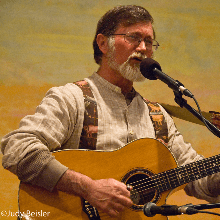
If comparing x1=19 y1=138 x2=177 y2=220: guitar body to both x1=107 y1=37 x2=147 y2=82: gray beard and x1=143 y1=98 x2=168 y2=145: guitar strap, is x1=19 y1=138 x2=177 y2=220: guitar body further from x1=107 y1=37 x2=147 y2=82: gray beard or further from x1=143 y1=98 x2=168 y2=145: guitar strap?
x1=107 y1=37 x2=147 y2=82: gray beard

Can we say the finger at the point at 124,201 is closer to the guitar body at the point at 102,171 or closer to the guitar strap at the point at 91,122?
the guitar body at the point at 102,171

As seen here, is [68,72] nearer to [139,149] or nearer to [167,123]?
[167,123]

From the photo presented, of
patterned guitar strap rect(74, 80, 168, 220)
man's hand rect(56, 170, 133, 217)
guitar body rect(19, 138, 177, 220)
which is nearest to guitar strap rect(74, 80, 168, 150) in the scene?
patterned guitar strap rect(74, 80, 168, 220)

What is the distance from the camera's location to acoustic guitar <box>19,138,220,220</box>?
1212mm

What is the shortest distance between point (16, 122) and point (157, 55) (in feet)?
4.83

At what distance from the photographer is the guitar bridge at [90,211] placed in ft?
4.03

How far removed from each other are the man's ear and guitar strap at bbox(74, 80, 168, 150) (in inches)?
11.8

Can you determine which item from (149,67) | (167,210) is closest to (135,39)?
(149,67)

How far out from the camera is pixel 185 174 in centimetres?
138

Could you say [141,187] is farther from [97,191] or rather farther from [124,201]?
[97,191]

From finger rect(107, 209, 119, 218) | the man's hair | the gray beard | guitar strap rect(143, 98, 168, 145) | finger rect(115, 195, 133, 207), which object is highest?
the man's hair

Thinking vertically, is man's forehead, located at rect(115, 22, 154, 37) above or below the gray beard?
above

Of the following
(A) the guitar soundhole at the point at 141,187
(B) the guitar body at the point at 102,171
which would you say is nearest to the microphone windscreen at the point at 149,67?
(B) the guitar body at the point at 102,171

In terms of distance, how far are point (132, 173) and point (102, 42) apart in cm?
95
